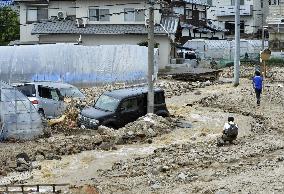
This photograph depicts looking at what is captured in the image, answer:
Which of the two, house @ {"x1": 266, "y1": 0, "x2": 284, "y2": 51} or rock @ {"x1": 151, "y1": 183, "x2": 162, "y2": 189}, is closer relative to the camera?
rock @ {"x1": 151, "y1": 183, "x2": 162, "y2": 189}

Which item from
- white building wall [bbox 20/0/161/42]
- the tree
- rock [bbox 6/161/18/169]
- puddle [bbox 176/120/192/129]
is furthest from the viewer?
the tree

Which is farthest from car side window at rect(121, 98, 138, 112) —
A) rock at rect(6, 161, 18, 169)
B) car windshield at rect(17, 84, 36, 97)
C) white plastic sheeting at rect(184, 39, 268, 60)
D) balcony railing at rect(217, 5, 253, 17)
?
balcony railing at rect(217, 5, 253, 17)

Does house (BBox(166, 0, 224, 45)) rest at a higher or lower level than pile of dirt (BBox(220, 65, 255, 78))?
higher

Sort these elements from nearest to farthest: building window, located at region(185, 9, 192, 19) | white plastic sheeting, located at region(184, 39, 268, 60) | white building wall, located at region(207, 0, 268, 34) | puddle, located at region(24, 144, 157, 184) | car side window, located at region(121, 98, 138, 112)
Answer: puddle, located at region(24, 144, 157, 184), car side window, located at region(121, 98, 138, 112), white plastic sheeting, located at region(184, 39, 268, 60), building window, located at region(185, 9, 192, 19), white building wall, located at region(207, 0, 268, 34)

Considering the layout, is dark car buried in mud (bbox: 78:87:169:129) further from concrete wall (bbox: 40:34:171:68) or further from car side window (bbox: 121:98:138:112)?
concrete wall (bbox: 40:34:171:68)

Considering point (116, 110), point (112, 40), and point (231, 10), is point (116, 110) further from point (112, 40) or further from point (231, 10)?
point (231, 10)

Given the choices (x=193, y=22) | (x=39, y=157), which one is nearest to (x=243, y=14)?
(x=193, y=22)

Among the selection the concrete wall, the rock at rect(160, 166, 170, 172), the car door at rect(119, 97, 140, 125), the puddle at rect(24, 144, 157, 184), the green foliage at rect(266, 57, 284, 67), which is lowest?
the puddle at rect(24, 144, 157, 184)

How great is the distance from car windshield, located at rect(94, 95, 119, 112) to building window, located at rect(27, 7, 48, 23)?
951 inches

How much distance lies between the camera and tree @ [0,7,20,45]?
48.8m

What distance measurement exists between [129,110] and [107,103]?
2.71 ft

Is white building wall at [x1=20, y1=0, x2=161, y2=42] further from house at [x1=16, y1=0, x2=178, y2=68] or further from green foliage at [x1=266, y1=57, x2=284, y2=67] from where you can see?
green foliage at [x1=266, y1=57, x2=284, y2=67]

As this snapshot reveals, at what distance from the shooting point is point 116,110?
69.0 ft

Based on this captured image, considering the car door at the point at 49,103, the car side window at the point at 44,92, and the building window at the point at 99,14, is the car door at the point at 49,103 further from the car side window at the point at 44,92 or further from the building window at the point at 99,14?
the building window at the point at 99,14
